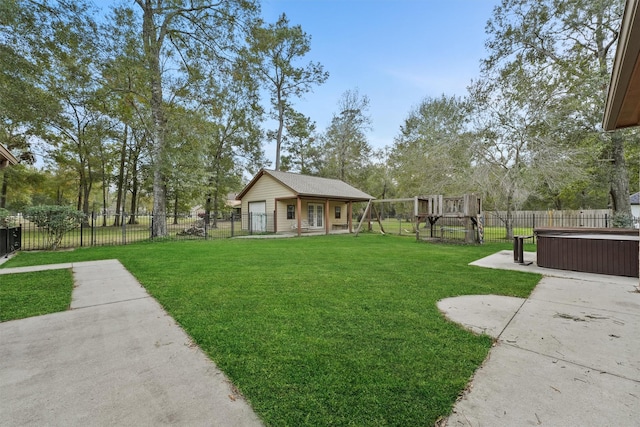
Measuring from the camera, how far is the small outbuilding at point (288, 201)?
54.7 feet

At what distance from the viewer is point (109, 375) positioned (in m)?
2.17

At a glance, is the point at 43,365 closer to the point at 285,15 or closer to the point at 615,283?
the point at 615,283

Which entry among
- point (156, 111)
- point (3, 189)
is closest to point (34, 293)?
point (156, 111)

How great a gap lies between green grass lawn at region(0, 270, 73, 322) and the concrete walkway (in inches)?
13.6

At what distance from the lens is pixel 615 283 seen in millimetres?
5047

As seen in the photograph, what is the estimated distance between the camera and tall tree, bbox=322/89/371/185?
2584 cm

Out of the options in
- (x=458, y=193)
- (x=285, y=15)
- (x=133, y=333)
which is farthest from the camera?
(x=285, y=15)

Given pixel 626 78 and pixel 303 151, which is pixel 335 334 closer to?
pixel 626 78

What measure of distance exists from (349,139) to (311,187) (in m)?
10.8

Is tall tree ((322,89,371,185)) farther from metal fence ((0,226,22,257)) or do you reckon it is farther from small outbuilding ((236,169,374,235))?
metal fence ((0,226,22,257))

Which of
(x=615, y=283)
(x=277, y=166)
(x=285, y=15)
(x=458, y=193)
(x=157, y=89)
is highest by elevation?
(x=285, y=15)

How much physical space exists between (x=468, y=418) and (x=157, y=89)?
15.4m

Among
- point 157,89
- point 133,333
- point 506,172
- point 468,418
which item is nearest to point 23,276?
point 133,333

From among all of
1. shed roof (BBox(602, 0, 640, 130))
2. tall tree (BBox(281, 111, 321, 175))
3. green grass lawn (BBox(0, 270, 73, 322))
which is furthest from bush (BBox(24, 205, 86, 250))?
tall tree (BBox(281, 111, 321, 175))
